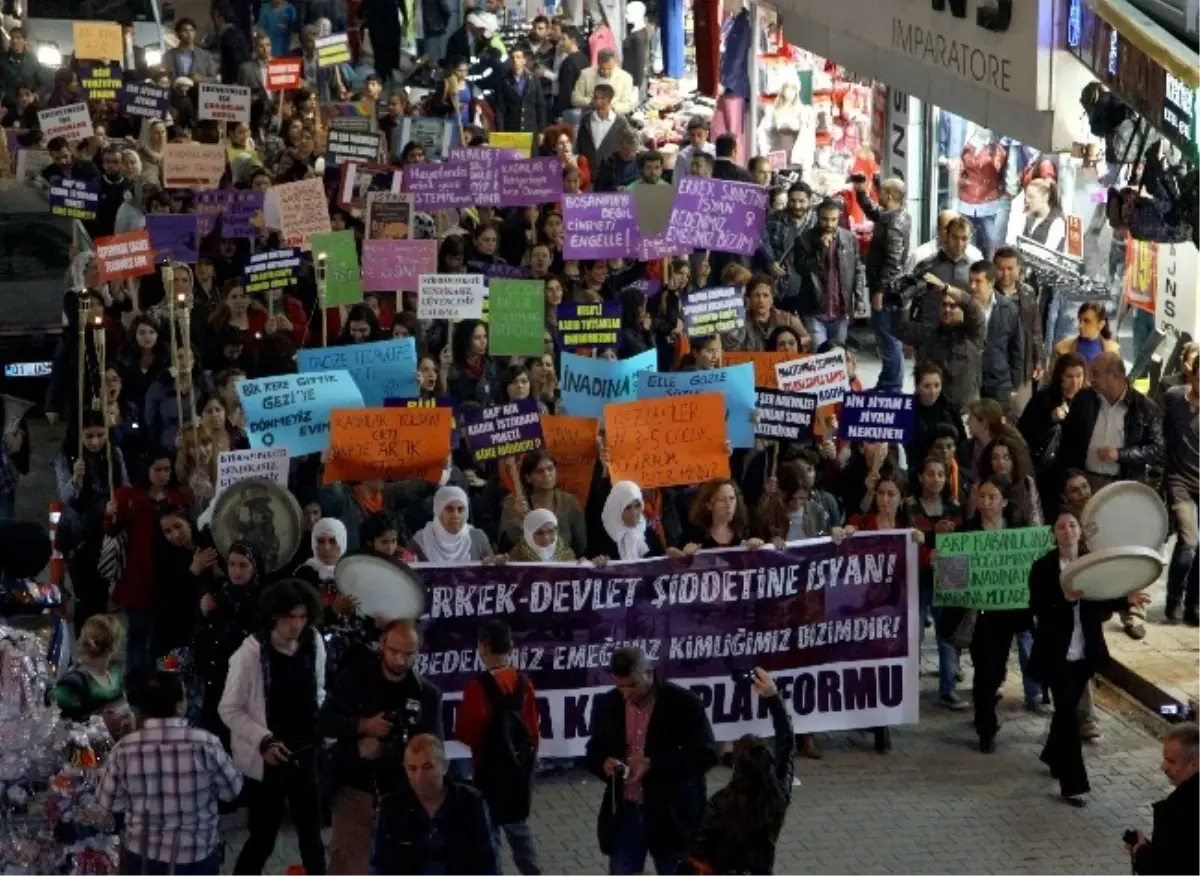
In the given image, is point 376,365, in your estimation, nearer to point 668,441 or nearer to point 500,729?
point 668,441

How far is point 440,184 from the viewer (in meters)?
21.2

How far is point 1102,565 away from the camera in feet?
44.7

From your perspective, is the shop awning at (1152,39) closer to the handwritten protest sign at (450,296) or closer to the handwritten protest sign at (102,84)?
the handwritten protest sign at (450,296)

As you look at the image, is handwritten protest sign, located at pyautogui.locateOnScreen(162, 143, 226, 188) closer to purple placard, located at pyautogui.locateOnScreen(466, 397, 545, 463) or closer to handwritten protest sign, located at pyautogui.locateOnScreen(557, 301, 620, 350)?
handwritten protest sign, located at pyautogui.locateOnScreen(557, 301, 620, 350)

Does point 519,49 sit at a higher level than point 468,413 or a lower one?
higher

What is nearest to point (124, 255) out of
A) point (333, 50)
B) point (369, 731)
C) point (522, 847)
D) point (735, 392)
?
point (735, 392)

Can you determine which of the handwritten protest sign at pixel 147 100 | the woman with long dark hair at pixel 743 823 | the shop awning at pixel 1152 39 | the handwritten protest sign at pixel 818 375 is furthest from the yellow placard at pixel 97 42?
the woman with long dark hair at pixel 743 823

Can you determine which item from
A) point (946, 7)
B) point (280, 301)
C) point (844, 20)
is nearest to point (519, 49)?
point (844, 20)

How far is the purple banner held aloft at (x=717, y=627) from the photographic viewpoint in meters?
13.9

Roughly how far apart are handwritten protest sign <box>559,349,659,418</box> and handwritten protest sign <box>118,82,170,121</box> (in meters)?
10.3

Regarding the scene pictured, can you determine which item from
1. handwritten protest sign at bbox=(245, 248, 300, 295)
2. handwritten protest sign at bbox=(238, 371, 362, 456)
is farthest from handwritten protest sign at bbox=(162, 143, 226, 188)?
handwritten protest sign at bbox=(238, 371, 362, 456)

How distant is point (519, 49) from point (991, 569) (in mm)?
18444

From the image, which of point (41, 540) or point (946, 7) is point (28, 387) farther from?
point (946, 7)

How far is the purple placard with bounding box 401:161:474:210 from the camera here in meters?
21.2
